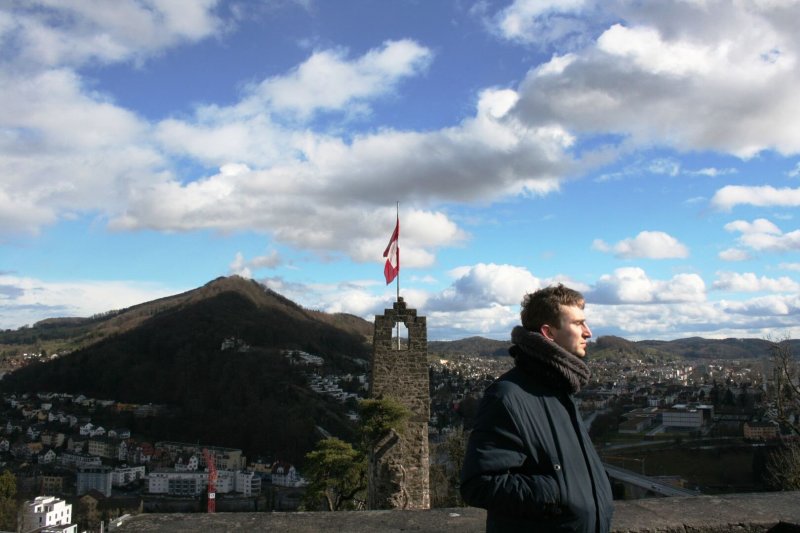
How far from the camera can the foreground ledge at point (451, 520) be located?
3148mm

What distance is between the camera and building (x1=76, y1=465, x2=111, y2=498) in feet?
241

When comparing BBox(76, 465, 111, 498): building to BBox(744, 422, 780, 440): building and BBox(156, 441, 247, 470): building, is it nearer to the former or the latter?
BBox(156, 441, 247, 470): building

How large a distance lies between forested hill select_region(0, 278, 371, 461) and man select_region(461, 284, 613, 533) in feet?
263

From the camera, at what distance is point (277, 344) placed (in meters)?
125

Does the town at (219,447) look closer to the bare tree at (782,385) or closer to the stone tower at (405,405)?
the bare tree at (782,385)

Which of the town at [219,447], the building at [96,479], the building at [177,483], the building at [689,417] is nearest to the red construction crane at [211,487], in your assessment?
the town at [219,447]

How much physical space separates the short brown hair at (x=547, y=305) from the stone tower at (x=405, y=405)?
9686 millimetres

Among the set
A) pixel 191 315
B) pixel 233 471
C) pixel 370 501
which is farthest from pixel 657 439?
pixel 191 315

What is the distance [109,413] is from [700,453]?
87515 millimetres

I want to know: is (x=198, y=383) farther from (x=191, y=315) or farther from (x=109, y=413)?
(x=191, y=315)

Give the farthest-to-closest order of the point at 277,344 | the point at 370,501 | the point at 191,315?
1. the point at 191,315
2. the point at 277,344
3. the point at 370,501

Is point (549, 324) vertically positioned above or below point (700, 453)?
above

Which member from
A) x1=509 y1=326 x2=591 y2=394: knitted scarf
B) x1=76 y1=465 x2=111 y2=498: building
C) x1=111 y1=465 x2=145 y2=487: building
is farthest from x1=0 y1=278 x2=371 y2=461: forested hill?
x1=509 y1=326 x2=591 y2=394: knitted scarf

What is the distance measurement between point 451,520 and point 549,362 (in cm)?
147
